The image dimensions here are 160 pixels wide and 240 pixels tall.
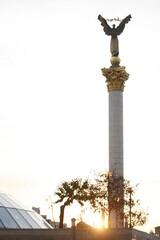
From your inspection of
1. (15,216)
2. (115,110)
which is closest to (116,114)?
(115,110)

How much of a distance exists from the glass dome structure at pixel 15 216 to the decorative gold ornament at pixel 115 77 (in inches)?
1640

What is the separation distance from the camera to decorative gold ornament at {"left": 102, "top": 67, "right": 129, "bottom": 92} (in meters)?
99.5

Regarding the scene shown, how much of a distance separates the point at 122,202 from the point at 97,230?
1004 inches

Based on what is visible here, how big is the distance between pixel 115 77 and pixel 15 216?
48843mm

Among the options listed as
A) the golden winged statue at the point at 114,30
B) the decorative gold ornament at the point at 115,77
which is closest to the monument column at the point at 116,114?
the decorative gold ornament at the point at 115,77

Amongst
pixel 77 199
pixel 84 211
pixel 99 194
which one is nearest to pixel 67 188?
pixel 77 199

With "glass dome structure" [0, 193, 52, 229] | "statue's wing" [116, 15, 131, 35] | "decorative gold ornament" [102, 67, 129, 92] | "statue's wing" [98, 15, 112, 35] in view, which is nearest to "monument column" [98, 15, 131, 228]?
"decorative gold ornament" [102, 67, 129, 92]

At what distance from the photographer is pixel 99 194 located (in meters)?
72.9

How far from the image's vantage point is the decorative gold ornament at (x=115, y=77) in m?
99.5

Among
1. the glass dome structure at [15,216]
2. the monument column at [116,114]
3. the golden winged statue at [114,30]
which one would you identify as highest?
the golden winged statue at [114,30]

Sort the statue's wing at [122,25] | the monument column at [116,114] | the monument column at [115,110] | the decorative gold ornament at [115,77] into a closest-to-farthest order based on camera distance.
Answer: the monument column at [115,110] < the monument column at [116,114] < the decorative gold ornament at [115,77] < the statue's wing at [122,25]

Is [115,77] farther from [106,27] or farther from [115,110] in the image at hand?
[106,27]

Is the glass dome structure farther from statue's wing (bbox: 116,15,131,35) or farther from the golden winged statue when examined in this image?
statue's wing (bbox: 116,15,131,35)

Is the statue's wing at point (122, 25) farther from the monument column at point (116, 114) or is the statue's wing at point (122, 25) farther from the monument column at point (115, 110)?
the monument column at point (116, 114)
